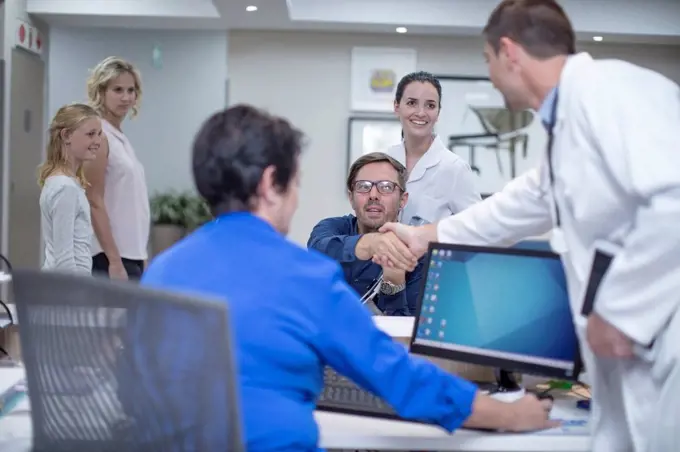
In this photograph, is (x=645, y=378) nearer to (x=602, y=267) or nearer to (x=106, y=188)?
(x=602, y=267)

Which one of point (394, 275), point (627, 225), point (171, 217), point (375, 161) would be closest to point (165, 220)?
point (171, 217)

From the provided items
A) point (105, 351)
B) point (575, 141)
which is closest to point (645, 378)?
point (575, 141)

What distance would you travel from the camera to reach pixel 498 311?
6.65 ft

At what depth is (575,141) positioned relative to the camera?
1610 millimetres

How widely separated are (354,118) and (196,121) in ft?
4.04

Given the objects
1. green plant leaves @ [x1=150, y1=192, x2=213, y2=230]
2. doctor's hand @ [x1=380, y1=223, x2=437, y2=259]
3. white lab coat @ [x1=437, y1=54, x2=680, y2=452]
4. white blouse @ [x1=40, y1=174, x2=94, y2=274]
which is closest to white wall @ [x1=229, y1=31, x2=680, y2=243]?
green plant leaves @ [x1=150, y1=192, x2=213, y2=230]

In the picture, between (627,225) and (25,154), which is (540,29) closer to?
(627,225)

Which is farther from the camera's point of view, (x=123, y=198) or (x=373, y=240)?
(x=123, y=198)

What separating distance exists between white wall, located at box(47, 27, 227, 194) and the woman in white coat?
3378 mm

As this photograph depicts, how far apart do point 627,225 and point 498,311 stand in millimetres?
500

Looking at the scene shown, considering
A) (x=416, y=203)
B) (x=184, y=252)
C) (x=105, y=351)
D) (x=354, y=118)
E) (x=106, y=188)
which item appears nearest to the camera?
(x=105, y=351)

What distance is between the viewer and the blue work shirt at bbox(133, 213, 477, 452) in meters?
1.39

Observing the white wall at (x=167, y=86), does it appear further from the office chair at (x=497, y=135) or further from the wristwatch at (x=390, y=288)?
the wristwatch at (x=390, y=288)

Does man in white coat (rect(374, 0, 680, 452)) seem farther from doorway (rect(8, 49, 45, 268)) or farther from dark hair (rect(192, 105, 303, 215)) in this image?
doorway (rect(8, 49, 45, 268))
